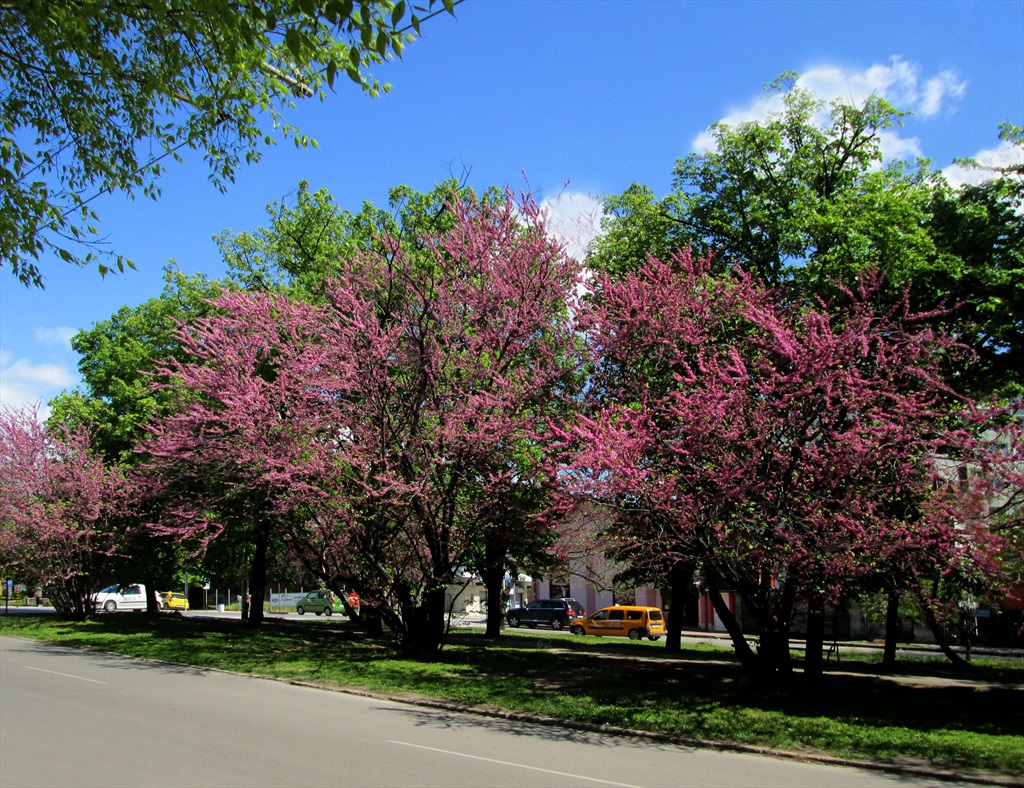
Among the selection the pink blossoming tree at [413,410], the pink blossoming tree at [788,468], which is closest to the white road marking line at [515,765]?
the pink blossoming tree at [788,468]

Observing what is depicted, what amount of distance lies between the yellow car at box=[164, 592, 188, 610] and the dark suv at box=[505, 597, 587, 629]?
83.3 ft

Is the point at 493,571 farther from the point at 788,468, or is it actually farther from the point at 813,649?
the point at 788,468

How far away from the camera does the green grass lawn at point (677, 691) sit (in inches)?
411

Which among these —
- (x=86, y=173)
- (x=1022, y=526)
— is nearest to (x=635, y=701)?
(x=1022, y=526)

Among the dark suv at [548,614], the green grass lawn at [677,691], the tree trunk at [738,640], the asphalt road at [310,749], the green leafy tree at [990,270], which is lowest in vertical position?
the dark suv at [548,614]

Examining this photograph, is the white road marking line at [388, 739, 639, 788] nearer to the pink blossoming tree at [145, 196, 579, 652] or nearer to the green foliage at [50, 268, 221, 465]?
the pink blossoming tree at [145, 196, 579, 652]

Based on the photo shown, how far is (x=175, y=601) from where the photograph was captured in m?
60.0

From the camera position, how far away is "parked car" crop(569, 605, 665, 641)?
38.8 meters

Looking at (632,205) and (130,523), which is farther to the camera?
(130,523)

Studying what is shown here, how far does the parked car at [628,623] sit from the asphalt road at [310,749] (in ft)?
90.6

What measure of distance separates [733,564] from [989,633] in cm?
3485

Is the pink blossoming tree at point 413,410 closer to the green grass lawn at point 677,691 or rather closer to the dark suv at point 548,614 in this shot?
the green grass lawn at point 677,691

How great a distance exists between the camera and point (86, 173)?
27.7 ft

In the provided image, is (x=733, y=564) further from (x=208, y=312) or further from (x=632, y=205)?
(x=208, y=312)
